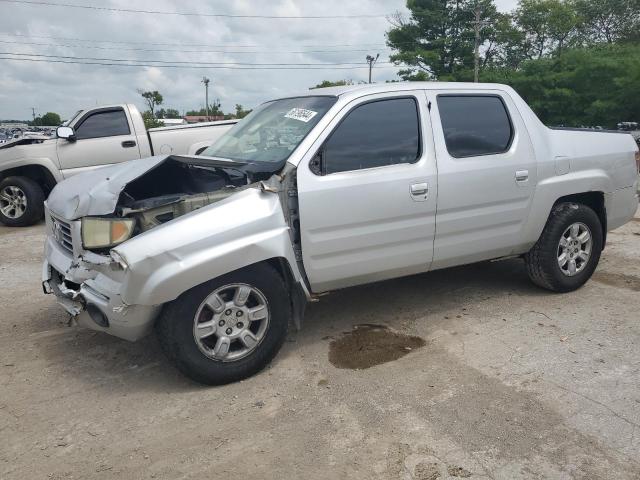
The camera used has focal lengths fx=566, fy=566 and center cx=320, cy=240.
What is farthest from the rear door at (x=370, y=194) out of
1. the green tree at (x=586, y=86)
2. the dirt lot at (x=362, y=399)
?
the green tree at (x=586, y=86)

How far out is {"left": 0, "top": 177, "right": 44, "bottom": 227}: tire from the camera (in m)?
8.89

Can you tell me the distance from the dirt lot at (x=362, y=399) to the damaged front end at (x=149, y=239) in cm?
50

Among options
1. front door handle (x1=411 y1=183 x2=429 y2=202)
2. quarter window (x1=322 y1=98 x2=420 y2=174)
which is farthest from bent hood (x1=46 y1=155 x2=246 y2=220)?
front door handle (x1=411 y1=183 x2=429 y2=202)

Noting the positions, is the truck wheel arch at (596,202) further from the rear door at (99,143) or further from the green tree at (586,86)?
the green tree at (586,86)

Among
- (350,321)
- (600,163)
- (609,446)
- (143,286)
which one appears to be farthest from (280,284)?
(600,163)

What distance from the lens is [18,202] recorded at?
29.3ft

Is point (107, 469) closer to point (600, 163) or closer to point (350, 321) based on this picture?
point (350, 321)

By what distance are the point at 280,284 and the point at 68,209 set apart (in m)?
1.46

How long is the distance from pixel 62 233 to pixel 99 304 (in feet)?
2.84

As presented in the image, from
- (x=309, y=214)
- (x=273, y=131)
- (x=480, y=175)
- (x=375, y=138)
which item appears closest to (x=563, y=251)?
(x=480, y=175)

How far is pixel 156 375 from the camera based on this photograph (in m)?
3.64

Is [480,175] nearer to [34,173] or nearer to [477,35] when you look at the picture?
[34,173]

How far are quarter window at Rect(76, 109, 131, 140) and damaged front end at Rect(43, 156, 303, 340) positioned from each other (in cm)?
587

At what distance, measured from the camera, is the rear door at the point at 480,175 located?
4.16 meters
